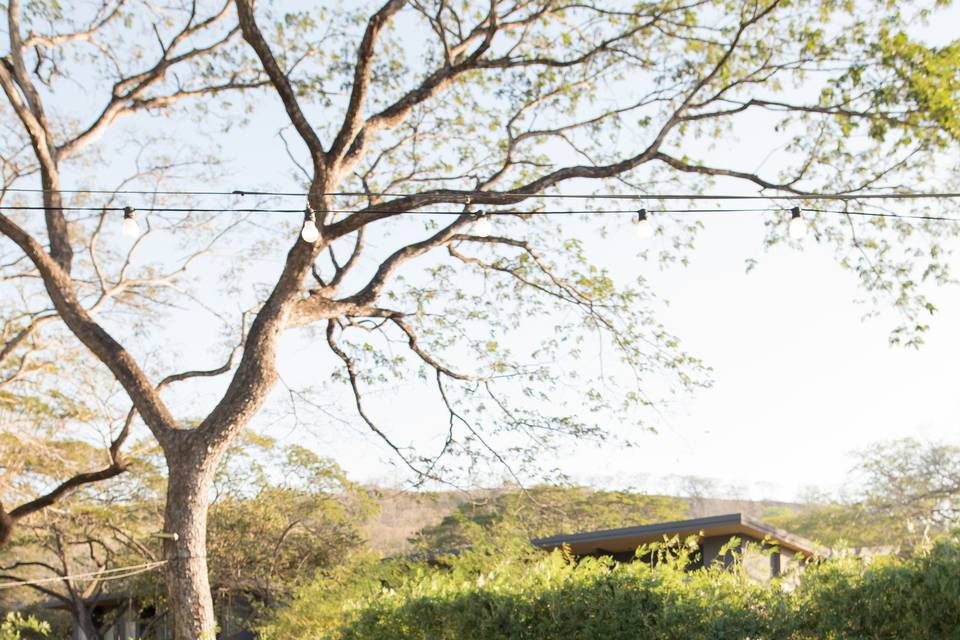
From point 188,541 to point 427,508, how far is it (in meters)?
19.6

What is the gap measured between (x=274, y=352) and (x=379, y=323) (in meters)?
2.44

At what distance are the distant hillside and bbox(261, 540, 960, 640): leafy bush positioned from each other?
13.0 feet

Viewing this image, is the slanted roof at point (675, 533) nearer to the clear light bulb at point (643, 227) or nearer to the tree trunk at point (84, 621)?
the clear light bulb at point (643, 227)

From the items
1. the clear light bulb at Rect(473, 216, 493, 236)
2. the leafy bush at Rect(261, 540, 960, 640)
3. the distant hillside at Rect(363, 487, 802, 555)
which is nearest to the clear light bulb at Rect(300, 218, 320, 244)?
the clear light bulb at Rect(473, 216, 493, 236)

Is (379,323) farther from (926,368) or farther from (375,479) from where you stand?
(926,368)

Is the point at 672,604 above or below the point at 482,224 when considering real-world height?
below

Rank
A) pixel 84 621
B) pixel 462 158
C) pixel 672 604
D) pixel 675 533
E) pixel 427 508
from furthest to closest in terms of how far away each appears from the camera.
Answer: pixel 427 508, pixel 84 621, pixel 675 533, pixel 462 158, pixel 672 604

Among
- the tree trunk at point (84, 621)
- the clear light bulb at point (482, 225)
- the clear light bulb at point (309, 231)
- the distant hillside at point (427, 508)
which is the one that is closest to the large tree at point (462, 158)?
the distant hillside at point (427, 508)

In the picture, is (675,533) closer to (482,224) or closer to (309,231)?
(482,224)

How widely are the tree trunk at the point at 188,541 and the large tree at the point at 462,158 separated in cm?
2

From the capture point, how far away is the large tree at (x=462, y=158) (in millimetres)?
8445

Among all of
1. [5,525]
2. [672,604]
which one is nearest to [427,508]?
[5,525]

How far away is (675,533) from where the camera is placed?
40.7ft

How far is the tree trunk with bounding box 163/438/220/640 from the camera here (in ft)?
25.7
